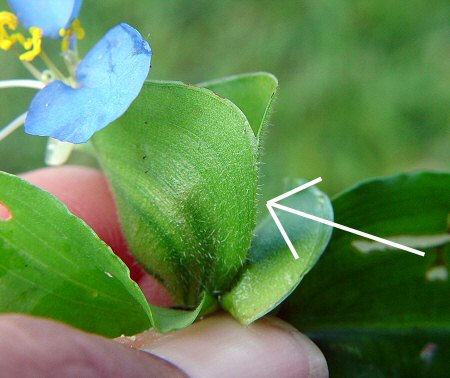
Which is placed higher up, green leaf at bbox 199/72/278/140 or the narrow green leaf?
green leaf at bbox 199/72/278/140

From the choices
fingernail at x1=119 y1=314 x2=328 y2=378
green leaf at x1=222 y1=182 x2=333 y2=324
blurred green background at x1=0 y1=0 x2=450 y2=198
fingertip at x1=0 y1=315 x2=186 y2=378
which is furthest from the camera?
blurred green background at x1=0 y1=0 x2=450 y2=198

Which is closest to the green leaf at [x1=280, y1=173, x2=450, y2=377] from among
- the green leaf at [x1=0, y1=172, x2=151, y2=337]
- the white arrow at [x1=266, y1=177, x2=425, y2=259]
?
the white arrow at [x1=266, y1=177, x2=425, y2=259]

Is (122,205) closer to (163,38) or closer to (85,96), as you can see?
(85,96)

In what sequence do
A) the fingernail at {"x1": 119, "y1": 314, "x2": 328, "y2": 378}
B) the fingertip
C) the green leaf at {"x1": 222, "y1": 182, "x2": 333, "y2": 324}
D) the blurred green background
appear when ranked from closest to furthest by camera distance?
the fingertip, the green leaf at {"x1": 222, "y1": 182, "x2": 333, "y2": 324}, the fingernail at {"x1": 119, "y1": 314, "x2": 328, "y2": 378}, the blurred green background

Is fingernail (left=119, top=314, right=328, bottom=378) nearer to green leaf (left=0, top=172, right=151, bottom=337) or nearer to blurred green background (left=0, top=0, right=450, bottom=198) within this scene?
Answer: green leaf (left=0, top=172, right=151, bottom=337)

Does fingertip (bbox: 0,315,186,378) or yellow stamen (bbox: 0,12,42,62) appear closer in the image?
fingertip (bbox: 0,315,186,378)

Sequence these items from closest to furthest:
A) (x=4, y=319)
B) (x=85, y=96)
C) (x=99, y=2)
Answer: (x=4, y=319), (x=85, y=96), (x=99, y=2)

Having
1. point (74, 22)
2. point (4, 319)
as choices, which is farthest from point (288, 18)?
point (4, 319)
